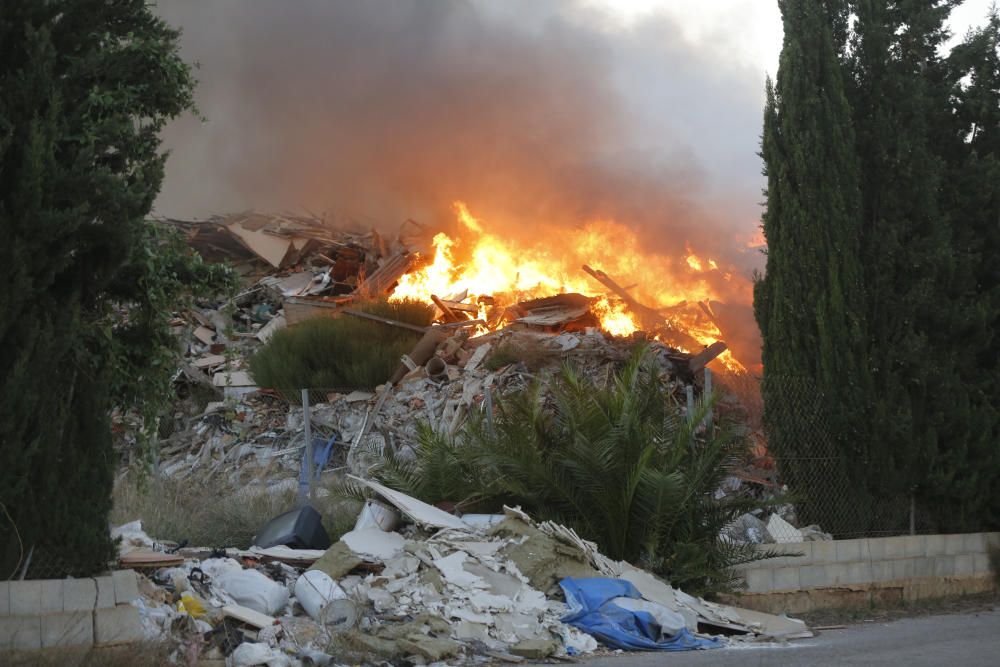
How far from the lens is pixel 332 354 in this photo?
72.2 feet

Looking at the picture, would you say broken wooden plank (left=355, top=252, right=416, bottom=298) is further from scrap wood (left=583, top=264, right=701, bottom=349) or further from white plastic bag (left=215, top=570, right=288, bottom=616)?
white plastic bag (left=215, top=570, right=288, bottom=616)

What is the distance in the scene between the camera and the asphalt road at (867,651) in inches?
290

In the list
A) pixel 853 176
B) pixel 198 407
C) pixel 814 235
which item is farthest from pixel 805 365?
pixel 198 407

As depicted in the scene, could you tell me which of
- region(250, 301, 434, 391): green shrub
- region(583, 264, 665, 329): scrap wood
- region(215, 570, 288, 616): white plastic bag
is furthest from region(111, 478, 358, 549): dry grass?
region(583, 264, 665, 329): scrap wood

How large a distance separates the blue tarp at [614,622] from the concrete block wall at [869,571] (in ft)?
6.95

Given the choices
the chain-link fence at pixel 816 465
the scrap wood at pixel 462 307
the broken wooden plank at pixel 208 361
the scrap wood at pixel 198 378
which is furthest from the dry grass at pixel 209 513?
the scrap wood at pixel 462 307

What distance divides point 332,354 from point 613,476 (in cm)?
1258

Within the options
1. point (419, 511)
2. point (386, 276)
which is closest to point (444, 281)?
point (386, 276)

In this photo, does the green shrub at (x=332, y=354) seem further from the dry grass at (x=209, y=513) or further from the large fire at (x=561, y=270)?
the dry grass at (x=209, y=513)

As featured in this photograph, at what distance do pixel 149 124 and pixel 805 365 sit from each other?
780 centimetres

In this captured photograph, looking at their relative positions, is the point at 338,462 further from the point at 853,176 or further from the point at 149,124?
the point at 149,124

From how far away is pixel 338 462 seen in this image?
17.3 m

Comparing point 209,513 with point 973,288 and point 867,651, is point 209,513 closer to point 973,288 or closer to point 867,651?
point 867,651

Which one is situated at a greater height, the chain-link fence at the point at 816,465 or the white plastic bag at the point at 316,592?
the chain-link fence at the point at 816,465
